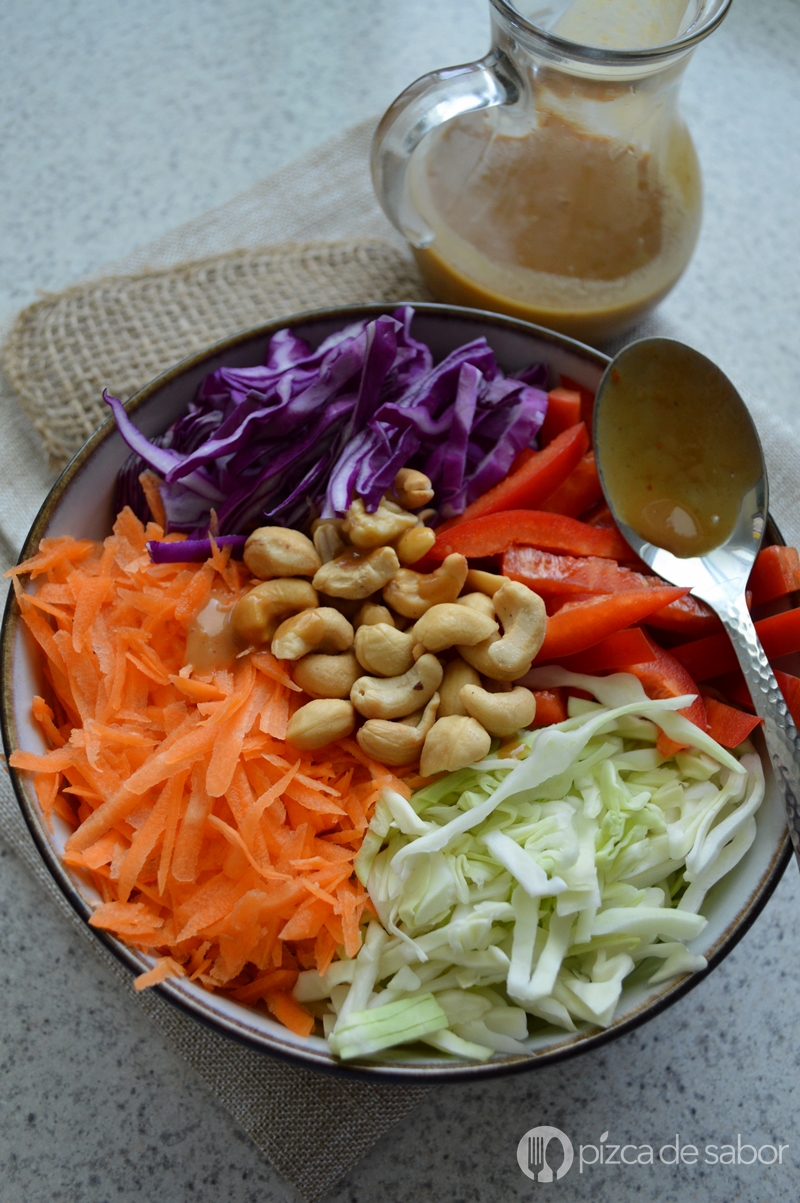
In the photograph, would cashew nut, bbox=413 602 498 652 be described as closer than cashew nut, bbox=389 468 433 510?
Yes

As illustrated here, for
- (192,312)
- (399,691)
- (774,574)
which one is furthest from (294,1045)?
(192,312)

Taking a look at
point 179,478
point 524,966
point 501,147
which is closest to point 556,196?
point 501,147

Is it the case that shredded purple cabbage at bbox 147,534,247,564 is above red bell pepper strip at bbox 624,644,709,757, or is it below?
above

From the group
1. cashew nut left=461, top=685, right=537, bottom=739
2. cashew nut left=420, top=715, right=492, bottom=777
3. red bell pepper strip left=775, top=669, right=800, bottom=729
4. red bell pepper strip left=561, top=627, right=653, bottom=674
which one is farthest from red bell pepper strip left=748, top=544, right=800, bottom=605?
cashew nut left=420, top=715, right=492, bottom=777

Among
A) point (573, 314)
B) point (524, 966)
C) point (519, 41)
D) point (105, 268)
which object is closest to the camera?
point (524, 966)

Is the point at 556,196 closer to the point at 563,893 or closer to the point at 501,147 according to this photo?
the point at 501,147

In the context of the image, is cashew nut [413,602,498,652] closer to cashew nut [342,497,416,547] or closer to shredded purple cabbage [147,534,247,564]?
cashew nut [342,497,416,547]

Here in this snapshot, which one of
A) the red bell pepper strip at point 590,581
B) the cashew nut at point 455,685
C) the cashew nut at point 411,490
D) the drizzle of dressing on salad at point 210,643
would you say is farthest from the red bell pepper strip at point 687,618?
the drizzle of dressing on salad at point 210,643
